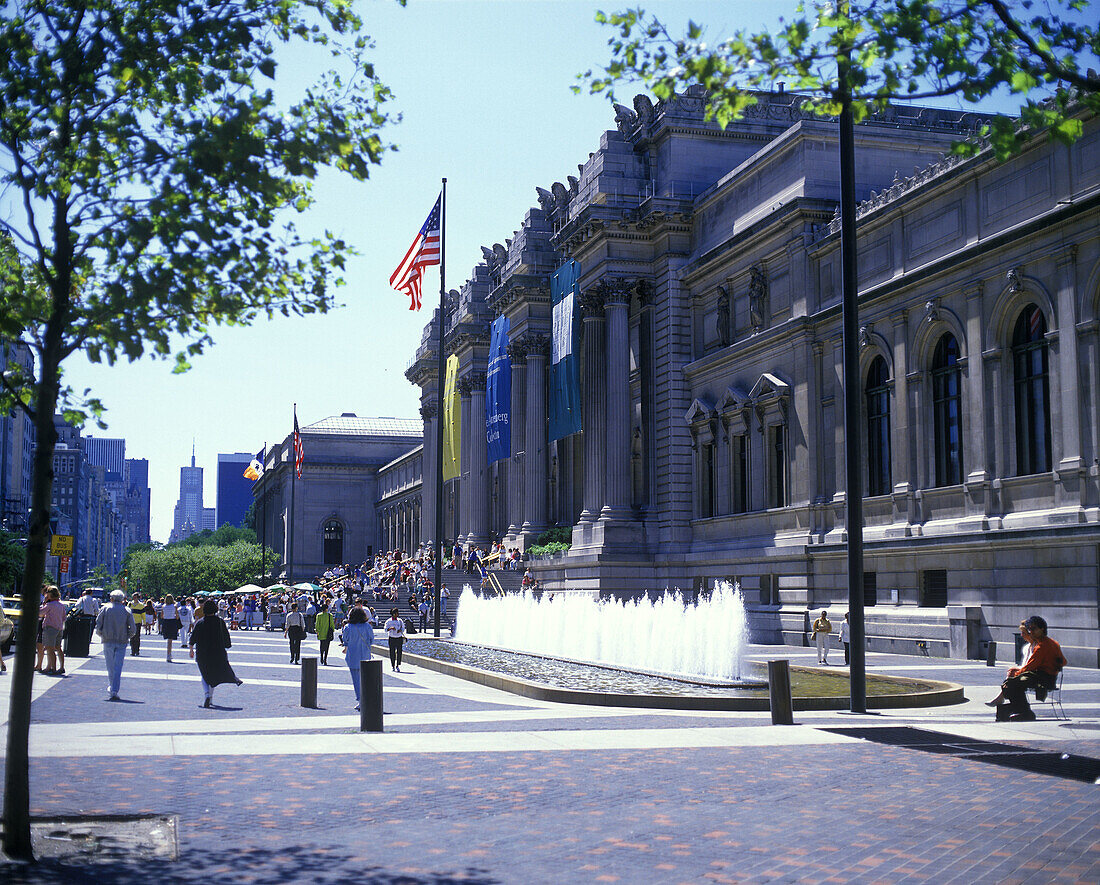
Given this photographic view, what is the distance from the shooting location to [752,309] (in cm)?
4794

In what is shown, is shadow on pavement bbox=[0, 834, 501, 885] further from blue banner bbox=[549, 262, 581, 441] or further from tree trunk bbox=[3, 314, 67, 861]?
blue banner bbox=[549, 262, 581, 441]

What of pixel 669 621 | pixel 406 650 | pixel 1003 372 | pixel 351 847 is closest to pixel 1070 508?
pixel 1003 372

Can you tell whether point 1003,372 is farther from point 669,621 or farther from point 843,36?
point 843,36

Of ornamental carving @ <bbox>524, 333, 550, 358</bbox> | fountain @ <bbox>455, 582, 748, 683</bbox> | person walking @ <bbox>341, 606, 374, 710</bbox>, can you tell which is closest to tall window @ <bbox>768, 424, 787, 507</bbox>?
fountain @ <bbox>455, 582, 748, 683</bbox>

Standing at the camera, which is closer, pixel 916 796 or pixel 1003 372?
pixel 916 796

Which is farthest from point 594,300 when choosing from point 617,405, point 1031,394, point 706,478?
point 1031,394

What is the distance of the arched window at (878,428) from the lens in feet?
131

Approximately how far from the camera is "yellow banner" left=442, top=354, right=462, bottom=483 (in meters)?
69.9

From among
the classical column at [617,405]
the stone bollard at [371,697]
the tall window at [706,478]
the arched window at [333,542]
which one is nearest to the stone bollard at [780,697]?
the stone bollard at [371,697]

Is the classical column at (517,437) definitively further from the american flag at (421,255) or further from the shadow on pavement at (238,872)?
the shadow on pavement at (238,872)

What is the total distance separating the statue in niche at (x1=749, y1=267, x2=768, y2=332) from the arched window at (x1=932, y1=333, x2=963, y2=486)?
10.8m

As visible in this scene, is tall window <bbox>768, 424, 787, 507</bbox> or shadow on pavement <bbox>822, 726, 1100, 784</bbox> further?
tall window <bbox>768, 424, 787, 507</bbox>

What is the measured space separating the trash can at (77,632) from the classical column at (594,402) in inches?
1118

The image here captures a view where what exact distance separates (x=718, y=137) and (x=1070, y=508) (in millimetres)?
30277
